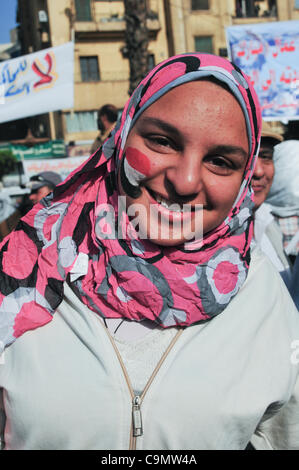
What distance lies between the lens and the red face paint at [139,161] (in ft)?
4.17

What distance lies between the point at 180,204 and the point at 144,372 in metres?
0.52

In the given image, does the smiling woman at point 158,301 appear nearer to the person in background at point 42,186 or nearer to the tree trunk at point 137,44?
the person in background at point 42,186

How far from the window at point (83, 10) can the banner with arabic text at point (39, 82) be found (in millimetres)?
19452

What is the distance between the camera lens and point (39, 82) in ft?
14.5

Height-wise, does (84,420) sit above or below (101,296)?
below

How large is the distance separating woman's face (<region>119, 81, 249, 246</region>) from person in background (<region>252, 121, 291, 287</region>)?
5.06ft

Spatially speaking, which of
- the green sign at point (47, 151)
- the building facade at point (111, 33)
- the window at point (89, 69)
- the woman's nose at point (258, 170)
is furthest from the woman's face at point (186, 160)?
the window at point (89, 69)

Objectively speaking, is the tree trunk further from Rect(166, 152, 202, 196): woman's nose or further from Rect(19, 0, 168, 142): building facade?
Rect(19, 0, 168, 142): building facade

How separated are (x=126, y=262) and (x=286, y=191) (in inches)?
107

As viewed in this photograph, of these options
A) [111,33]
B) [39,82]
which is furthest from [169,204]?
[111,33]

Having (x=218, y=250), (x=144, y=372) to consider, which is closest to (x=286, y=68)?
(x=218, y=250)

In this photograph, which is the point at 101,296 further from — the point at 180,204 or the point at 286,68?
the point at 286,68

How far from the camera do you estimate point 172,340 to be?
54.1 inches

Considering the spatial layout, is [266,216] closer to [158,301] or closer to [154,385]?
[158,301]
